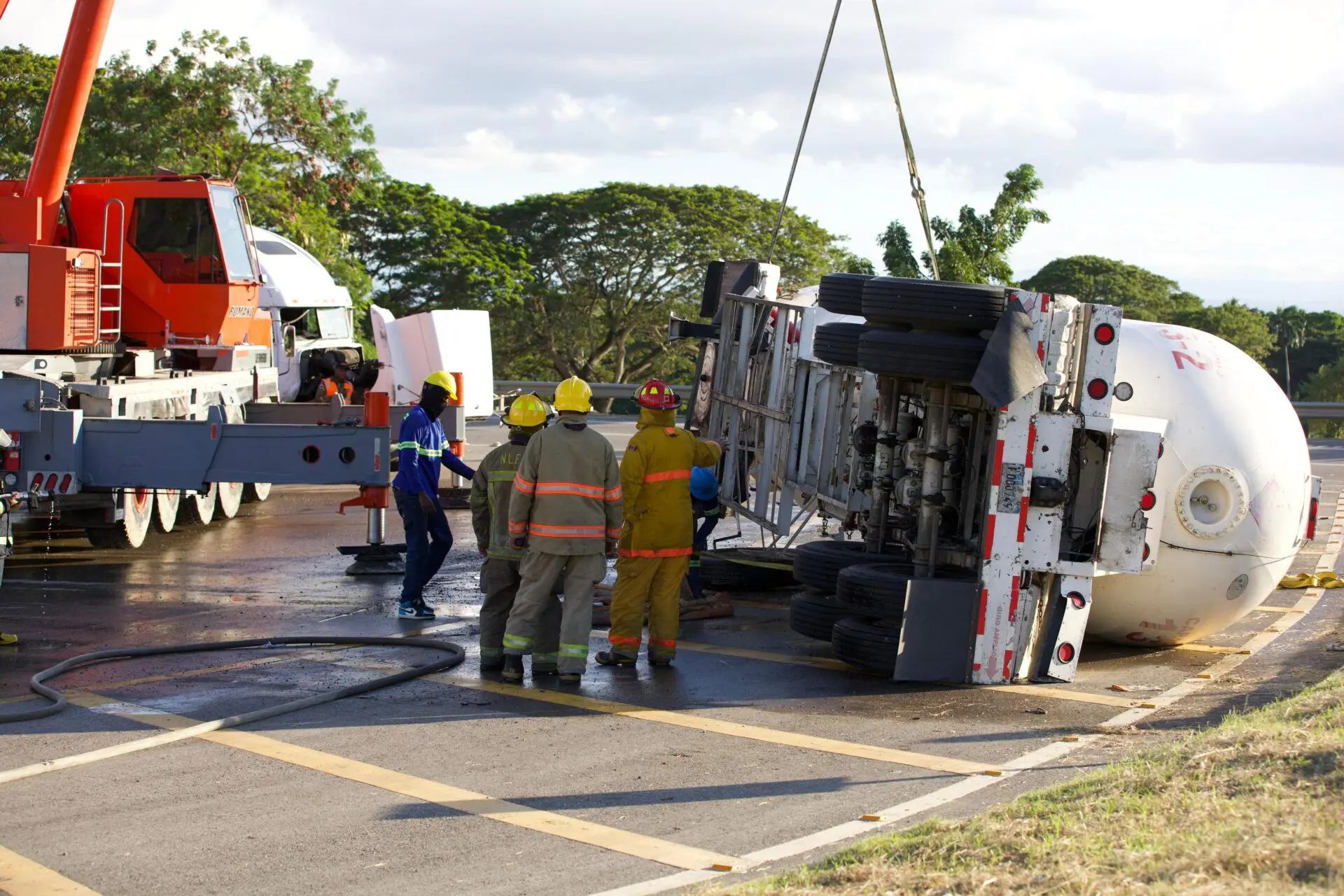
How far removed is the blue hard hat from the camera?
11008 mm

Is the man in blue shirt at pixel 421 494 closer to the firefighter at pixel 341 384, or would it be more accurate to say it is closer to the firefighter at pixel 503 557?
the firefighter at pixel 503 557

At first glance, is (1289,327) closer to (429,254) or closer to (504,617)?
(429,254)

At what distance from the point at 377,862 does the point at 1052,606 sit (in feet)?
14.4

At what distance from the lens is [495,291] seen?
39.3 m

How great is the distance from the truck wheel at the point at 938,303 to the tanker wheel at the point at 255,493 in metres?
10.9

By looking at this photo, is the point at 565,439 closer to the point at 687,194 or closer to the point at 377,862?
the point at 377,862

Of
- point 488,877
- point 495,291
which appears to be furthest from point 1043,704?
point 495,291

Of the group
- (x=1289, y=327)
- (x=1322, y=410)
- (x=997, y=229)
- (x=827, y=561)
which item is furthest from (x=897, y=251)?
(x=1289, y=327)

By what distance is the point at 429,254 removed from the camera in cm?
3994

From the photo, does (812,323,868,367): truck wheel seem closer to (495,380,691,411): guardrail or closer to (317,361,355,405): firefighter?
(317,361,355,405): firefighter

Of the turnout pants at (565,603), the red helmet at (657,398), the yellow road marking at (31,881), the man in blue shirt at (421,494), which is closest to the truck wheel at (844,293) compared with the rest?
the red helmet at (657,398)

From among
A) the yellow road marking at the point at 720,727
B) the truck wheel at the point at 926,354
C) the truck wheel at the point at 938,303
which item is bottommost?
the yellow road marking at the point at 720,727

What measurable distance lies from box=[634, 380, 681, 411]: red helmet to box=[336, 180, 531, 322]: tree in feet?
100

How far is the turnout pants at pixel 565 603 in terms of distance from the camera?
8555mm
